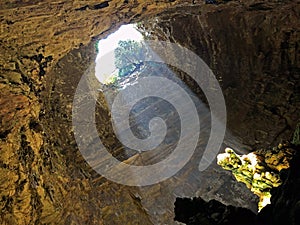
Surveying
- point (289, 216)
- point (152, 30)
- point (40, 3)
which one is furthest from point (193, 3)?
point (289, 216)

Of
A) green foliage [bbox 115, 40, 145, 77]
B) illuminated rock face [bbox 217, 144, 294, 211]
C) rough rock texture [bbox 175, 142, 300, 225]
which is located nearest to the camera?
rough rock texture [bbox 175, 142, 300, 225]

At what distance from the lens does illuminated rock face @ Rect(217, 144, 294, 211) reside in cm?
443

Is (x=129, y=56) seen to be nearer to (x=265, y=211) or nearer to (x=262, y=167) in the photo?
(x=262, y=167)

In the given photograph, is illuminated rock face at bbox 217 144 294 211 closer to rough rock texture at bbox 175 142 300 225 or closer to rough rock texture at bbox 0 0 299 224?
rough rock texture at bbox 175 142 300 225

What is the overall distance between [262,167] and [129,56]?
4.98m

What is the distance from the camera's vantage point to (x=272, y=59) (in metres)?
5.38

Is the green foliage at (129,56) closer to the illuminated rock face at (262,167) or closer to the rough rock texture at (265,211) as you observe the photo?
the illuminated rock face at (262,167)

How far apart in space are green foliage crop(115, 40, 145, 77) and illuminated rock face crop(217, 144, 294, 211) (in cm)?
351

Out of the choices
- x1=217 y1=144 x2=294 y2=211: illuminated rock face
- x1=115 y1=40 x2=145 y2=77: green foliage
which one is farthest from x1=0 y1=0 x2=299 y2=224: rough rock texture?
x1=115 y1=40 x2=145 y2=77: green foliage

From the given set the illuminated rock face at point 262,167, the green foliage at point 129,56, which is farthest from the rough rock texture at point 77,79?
the green foliage at point 129,56

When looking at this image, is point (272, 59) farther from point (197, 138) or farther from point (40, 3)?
point (40, 3)

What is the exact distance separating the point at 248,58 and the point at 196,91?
1.52 m

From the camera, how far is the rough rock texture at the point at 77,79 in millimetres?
3799

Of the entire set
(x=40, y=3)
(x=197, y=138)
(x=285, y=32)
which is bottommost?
(x=197, y=138)
